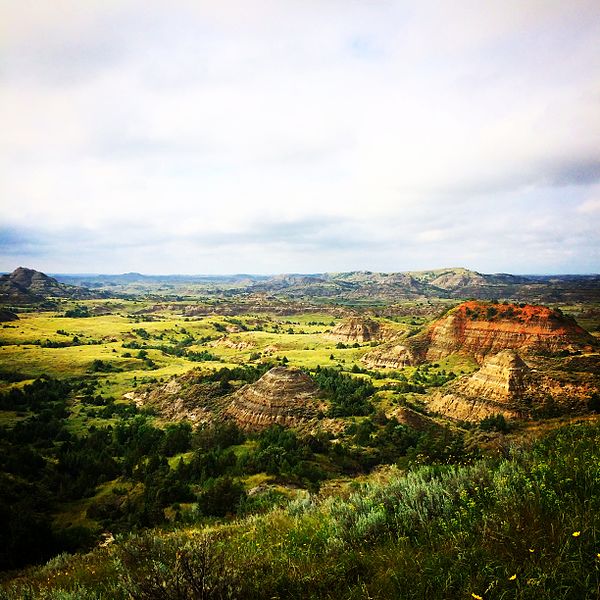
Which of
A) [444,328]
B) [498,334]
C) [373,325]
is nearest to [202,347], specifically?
[373,325]

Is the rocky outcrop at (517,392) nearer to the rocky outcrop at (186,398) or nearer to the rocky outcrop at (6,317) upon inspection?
the rocky outcrop at (186,398)

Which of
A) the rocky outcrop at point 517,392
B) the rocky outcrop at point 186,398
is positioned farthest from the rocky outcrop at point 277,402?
the rocky outcrop at point 517,392

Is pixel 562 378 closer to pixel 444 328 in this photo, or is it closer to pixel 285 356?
pixel 444 328

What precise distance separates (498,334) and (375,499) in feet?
316

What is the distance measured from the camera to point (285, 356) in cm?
12238

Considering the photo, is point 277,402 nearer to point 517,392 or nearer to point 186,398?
point 186,398

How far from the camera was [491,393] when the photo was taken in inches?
2292

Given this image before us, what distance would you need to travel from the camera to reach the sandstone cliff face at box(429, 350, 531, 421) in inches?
2200

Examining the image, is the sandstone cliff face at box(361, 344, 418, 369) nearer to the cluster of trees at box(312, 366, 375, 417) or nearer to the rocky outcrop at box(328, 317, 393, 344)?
the cluster of trees at box(312, 366, 375, 417)

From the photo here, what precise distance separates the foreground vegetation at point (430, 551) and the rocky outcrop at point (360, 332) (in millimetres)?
137066

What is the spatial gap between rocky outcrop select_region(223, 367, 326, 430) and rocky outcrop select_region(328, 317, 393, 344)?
78.4m

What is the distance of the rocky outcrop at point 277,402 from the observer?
6059 centimetres

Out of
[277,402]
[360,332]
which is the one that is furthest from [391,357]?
[277,402]

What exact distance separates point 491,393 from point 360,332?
8950cm
